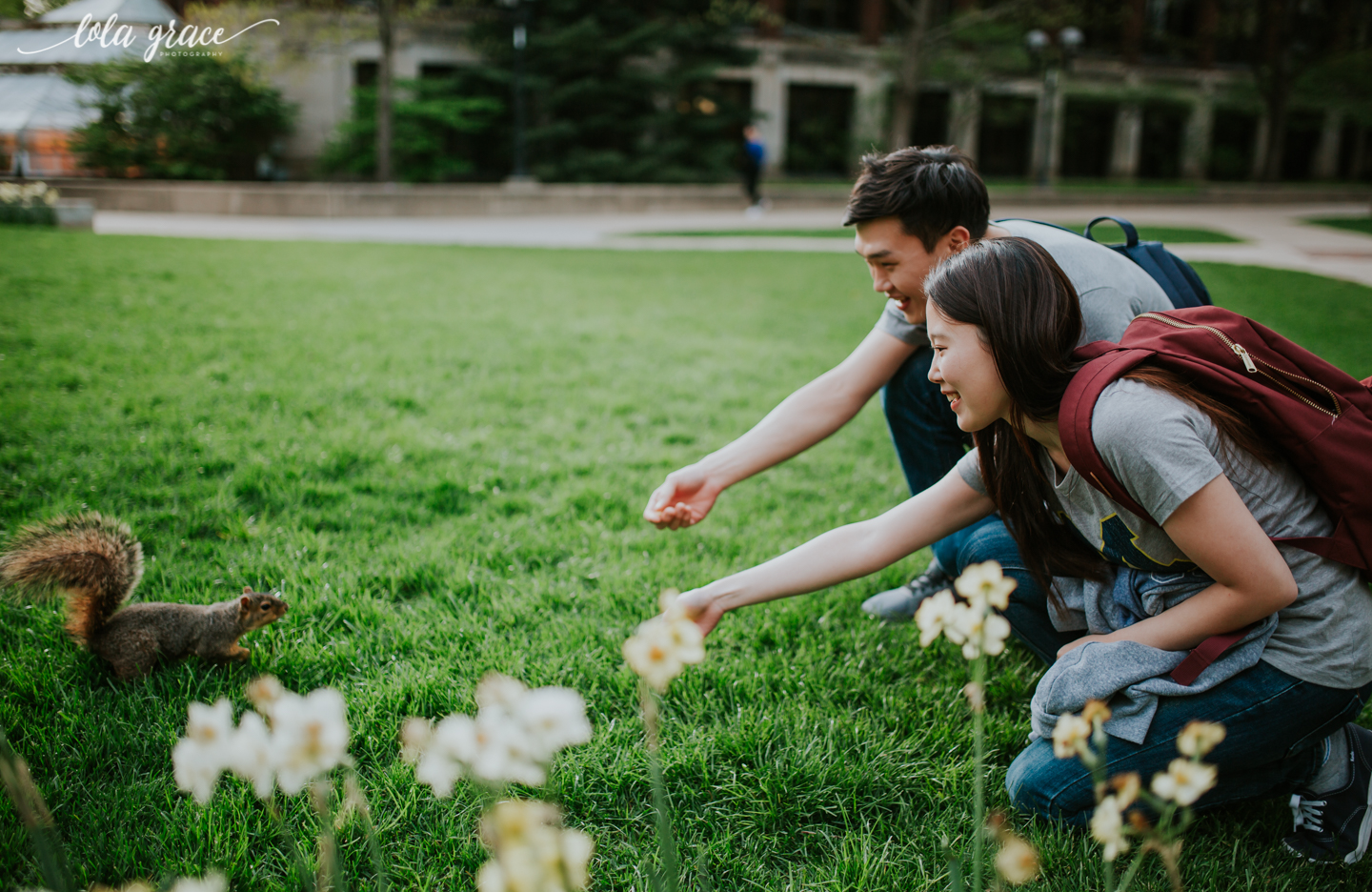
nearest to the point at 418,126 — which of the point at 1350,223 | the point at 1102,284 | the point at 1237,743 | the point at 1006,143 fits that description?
the point at 1350,223

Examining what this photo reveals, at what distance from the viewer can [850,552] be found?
6.26 feet

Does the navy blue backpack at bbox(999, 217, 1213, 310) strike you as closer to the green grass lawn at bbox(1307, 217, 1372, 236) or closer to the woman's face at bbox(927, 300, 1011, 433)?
the woman's face at bbox(927, 300, 1011, 433)

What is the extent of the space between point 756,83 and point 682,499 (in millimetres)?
28279

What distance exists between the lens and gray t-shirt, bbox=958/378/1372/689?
1451 mm

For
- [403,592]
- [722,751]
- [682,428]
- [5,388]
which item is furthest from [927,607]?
[5,388]

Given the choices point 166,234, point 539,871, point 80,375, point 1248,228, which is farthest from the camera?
point 1248,228

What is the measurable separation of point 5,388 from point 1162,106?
37730mm

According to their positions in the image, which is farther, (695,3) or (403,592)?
(695,3)

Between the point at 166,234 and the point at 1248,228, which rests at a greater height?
the point at 1248,228

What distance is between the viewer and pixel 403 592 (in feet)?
8.58

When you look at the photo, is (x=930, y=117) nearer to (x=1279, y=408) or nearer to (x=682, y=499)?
(x=682, y=499)

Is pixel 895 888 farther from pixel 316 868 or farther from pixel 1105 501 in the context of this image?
pixel 316 868

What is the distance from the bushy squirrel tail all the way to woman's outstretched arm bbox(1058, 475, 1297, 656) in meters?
2.34

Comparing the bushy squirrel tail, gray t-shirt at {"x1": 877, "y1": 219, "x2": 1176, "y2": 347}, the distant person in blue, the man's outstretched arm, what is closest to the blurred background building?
the distant person in blue
